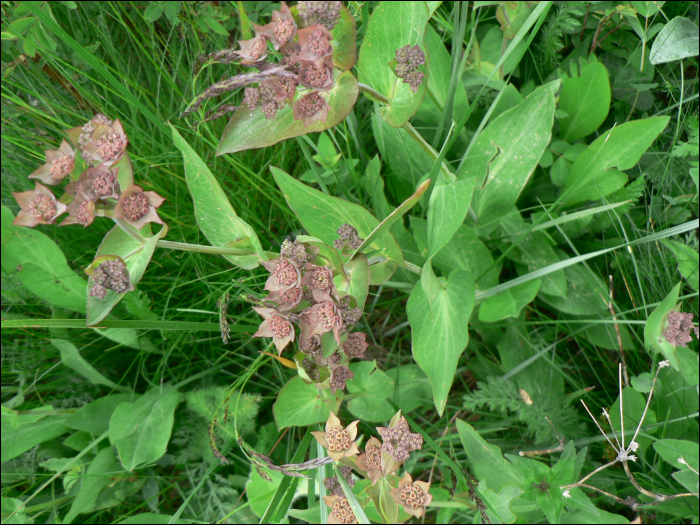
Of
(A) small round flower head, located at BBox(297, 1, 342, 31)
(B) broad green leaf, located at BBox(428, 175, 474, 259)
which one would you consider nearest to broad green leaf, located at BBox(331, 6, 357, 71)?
(A) small round flower head, located at BBox(297, 1, 342, 31)

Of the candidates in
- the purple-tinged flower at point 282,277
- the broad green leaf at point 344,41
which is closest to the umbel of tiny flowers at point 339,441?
the purple-tinged flower at point 282,277

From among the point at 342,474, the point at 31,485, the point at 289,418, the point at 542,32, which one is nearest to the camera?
the point at 342,474

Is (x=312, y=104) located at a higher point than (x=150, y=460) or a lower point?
higher

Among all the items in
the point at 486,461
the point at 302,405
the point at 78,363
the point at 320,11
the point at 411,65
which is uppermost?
the point at 320,11

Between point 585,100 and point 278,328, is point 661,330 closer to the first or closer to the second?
point 585,100

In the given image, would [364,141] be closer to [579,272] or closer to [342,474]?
[579,272]

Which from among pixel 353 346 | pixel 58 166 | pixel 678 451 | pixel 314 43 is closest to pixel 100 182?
pixel 58 166

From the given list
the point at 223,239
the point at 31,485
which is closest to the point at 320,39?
the point at 223,239
